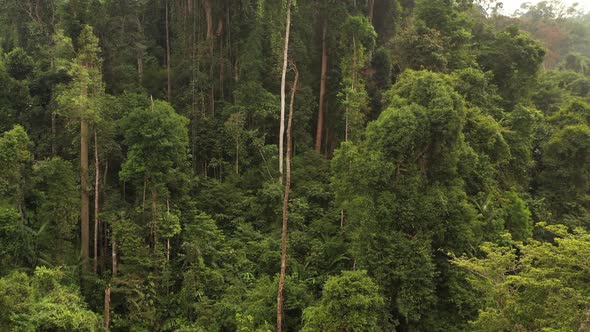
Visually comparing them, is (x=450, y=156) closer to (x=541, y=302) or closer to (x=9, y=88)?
(x=541, y=302)

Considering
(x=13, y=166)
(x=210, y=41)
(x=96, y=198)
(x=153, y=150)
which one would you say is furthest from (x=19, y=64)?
(x=153, y=150)

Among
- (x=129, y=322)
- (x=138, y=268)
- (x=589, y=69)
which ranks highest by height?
(x=589, y=69)

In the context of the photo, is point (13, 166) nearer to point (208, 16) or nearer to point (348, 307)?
point (348, 307)

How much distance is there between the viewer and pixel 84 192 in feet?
54.4

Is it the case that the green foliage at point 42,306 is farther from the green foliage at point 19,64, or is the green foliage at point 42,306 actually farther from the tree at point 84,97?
the green foliage at point 19,64

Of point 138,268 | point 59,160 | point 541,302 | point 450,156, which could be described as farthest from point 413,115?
point 59,160

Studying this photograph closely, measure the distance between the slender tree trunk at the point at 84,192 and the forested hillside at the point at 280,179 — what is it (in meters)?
0.08

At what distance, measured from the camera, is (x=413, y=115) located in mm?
14430

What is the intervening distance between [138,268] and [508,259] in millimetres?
11818

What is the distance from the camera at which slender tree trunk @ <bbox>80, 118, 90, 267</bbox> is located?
1630 cm

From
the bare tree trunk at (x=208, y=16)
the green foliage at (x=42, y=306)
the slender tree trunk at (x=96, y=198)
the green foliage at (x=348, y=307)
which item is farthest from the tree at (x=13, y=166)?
the bare tree trunk at (x=208, y=16)

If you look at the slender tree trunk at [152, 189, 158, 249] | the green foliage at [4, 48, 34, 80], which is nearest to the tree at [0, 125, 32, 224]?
the slender tree trunk at [152, 189, 158, 249]

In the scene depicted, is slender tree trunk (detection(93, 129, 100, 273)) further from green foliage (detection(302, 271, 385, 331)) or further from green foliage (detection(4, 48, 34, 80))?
green foliage (detection(302, 271, 385, 331))

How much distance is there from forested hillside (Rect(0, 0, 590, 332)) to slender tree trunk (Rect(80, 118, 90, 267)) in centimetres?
8
